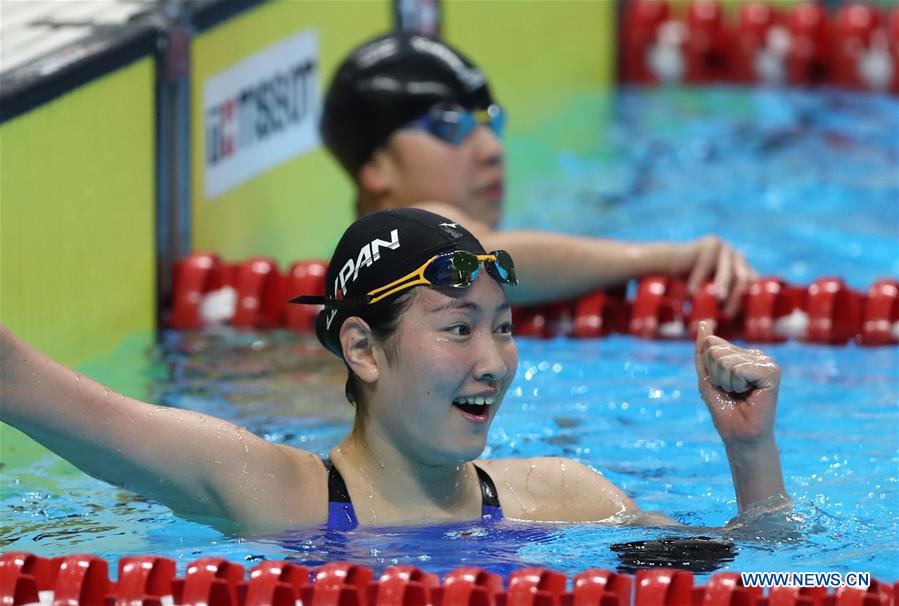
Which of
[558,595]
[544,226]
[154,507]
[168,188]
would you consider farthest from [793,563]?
[544,226]

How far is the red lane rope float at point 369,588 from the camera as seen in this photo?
2457 millimetres

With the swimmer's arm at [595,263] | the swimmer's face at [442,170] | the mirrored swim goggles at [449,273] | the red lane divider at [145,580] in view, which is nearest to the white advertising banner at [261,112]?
the swimmer's face at [442,170]

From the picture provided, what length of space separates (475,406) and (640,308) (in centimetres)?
202

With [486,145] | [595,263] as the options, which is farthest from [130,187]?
[595,263]

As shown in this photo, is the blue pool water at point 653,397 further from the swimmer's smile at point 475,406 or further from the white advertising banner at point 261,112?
the white advertising banner at point 261,112

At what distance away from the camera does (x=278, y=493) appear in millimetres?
2752

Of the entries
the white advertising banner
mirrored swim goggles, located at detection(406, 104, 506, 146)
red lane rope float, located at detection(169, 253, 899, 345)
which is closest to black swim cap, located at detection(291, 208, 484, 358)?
mirrored swim goggles, located at detection(406, 104, 506, 146)

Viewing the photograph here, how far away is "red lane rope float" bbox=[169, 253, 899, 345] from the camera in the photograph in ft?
15.4

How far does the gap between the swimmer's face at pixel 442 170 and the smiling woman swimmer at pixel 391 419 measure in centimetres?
183

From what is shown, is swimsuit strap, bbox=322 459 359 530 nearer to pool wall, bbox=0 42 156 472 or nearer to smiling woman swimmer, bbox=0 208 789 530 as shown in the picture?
smiling woman swimmer, bbox=0 208 789 530

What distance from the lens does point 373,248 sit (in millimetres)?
2783

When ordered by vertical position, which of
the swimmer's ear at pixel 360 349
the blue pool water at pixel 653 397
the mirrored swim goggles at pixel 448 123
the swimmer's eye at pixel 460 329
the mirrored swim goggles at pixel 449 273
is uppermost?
the mirrored swim goggles at pixel 448 123

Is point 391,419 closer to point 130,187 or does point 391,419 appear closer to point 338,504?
point 338,504

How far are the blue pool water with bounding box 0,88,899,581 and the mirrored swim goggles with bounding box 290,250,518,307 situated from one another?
1.42ft
